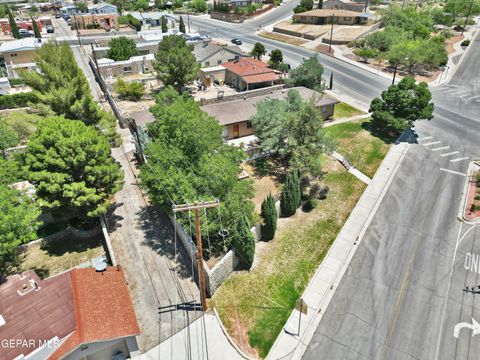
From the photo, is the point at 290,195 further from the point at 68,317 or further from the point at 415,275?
the point at 68,317

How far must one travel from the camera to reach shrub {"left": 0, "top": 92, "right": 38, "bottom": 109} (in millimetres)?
52000

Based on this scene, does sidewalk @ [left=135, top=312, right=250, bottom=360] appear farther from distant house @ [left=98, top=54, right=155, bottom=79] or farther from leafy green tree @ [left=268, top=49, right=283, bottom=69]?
leafy green tree @ [left=268, top=49, right=283, bottom=69]

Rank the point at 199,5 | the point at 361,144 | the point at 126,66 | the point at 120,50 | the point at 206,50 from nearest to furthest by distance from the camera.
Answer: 1. the point at 361,144
2. the point at 126,66
3. the point at 206,50
4. the point at 120,50
5. the point at 199,5

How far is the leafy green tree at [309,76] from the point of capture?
54.0 metres

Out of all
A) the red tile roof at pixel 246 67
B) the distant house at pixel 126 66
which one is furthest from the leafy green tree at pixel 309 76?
the distant house at pixel 126 66

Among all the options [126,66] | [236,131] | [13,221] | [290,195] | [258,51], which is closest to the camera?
[13,221]

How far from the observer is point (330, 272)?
2672cm

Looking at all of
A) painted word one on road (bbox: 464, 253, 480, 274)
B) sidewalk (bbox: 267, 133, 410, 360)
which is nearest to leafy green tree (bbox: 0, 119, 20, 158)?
sidewalk (bbox: 267, 133, 410, 360)

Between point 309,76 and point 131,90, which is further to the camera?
point 131,90

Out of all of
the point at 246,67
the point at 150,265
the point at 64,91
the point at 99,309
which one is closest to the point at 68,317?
the point at 99,309

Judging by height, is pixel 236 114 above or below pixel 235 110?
below

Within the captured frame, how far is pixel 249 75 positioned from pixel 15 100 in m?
37.7

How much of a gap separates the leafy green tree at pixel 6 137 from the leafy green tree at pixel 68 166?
1401 cm

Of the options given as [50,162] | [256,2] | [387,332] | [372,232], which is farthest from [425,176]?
[256,2]
